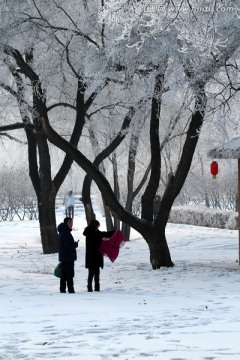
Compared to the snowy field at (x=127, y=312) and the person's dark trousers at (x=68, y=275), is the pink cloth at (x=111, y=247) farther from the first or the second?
the person's dark trousers at (x=68, y=275)

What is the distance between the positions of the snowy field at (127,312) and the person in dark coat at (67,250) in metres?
0.36

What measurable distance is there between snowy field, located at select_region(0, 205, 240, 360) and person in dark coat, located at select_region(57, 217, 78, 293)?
36cm

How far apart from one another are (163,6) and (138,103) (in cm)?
733

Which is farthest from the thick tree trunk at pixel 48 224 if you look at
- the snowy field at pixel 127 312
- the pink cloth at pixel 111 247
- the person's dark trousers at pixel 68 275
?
the person's dark trousers at pixel 68 275

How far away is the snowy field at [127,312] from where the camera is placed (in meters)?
7.55

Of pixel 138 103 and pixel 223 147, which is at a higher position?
pixel 138 103

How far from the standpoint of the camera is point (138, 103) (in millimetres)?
17250

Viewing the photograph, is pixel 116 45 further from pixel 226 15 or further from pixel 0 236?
pixel 0 236

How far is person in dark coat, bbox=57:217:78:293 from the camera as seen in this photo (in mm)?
13055

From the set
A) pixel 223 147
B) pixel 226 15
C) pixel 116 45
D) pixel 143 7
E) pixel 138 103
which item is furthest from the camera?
pixel 138 103

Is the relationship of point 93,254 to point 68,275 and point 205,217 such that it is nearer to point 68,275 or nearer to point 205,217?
point 68,275

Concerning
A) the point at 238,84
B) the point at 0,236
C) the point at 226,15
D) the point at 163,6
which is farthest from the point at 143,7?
the point at 0,236

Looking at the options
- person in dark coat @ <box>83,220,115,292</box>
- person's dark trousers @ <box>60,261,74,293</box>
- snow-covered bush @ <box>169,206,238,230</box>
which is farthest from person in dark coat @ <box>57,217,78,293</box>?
snow-covered bush @ <box>169,206,238,230</box>

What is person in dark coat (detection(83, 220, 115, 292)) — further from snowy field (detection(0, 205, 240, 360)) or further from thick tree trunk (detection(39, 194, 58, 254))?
thick tree trunk (detection(39, 194, 58, 254))
